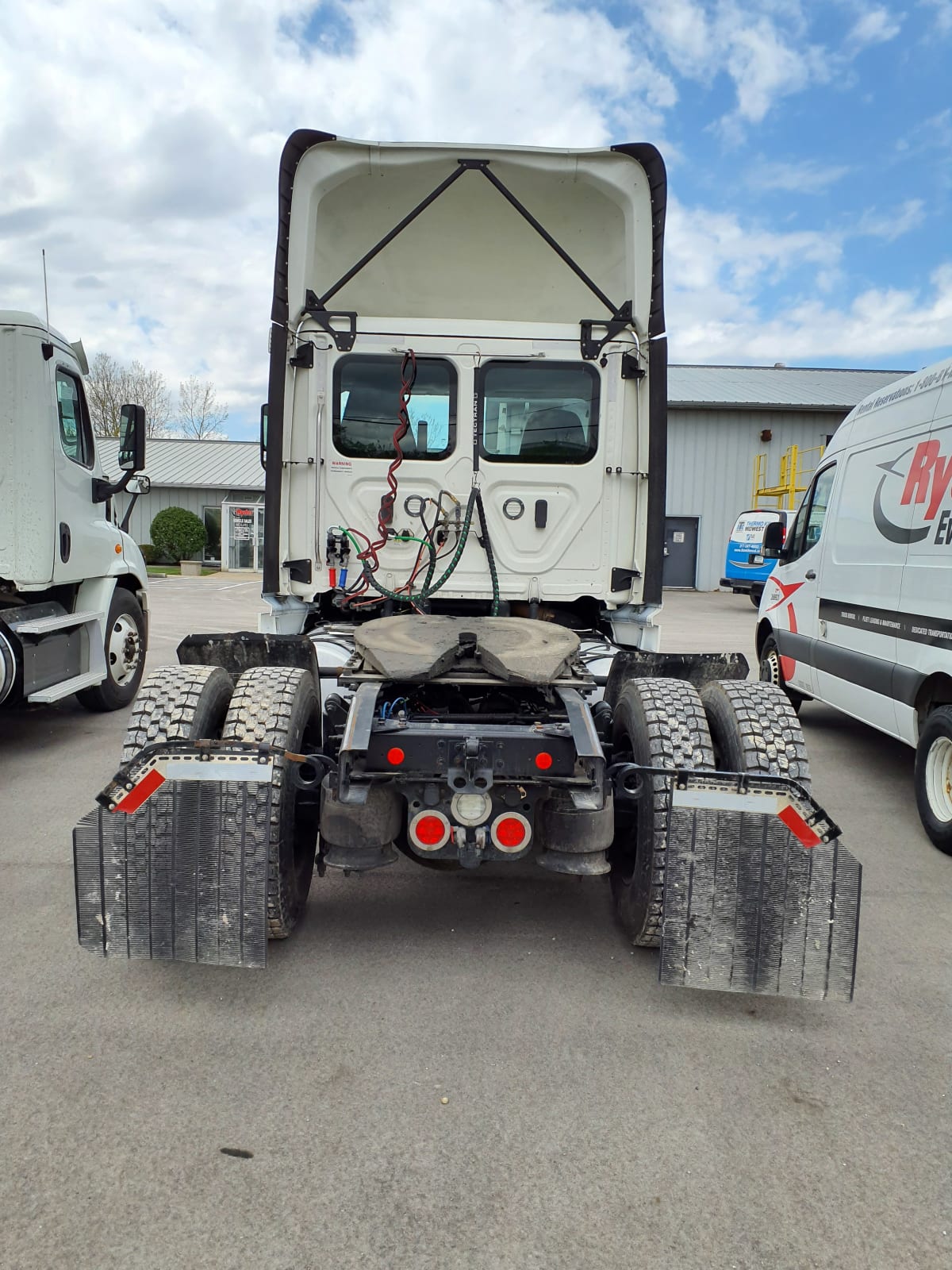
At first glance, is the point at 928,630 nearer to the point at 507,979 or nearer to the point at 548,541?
the point at 548,541

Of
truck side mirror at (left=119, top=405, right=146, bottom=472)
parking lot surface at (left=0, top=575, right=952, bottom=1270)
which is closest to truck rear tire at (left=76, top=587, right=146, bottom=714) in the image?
truck side mirror at (left=119, top=405, right=146, bottom=472)

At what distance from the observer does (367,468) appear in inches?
188

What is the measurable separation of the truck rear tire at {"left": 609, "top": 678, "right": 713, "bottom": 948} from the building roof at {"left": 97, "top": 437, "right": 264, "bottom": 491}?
27.7m

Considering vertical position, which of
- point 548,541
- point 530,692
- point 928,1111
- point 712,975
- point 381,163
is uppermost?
point 381,163

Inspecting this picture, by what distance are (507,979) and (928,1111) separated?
54.0 inches

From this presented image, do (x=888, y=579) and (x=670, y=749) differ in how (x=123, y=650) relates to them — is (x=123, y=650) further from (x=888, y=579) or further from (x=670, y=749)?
(x=888, y=579)

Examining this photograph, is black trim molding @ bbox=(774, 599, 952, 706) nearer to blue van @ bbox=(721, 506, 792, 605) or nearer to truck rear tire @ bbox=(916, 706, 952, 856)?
truck rear tire @ bbox=(916, 706, 952, 856)

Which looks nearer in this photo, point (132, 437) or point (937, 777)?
point (937, 777)

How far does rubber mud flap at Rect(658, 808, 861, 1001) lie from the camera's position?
271cm

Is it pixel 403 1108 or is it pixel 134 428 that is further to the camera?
pixel 134 428

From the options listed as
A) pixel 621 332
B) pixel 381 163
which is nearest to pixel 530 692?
pixel 621 332

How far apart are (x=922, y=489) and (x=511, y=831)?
11.8 ft

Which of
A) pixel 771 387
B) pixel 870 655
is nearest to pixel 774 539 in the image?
pixel 870 655

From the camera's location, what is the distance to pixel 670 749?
303 centimetres
